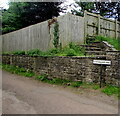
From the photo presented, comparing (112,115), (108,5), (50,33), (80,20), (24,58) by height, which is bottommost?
(112,115)

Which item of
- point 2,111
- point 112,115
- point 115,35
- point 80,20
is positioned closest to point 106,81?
point 112,115

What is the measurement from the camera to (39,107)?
189 inches

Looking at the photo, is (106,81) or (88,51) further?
(88,51)

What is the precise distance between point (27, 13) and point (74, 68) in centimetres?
1247

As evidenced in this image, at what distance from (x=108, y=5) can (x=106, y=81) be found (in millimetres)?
14144

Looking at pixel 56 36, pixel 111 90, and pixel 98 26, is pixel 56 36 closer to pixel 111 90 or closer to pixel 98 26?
pixel 98 26

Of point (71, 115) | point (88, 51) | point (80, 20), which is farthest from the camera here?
point (80, 20)

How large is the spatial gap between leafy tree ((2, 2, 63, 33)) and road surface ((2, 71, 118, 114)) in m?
12.2

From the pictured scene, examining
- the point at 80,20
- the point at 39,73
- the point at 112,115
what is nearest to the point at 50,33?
the point at 80,20

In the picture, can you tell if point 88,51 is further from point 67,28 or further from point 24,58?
point 24,58

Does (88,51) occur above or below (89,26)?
below

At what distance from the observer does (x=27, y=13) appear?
1772cm

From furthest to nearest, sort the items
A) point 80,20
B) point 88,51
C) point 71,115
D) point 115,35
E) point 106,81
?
point 115,35 < point 80,20 < point 88,51 < point 106,81 < point 71,115

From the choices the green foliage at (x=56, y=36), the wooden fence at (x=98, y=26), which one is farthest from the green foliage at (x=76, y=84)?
the wooden fence at (x=98, y=26)
